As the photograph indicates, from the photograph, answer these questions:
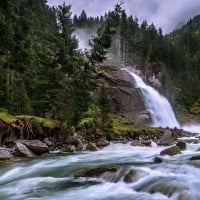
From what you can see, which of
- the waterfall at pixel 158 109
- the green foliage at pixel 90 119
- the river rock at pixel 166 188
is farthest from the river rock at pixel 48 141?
the waterfall at pixel 158 109

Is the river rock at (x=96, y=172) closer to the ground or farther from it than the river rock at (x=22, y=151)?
closer to the ground

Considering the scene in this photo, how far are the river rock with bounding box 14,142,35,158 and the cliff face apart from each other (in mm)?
39326

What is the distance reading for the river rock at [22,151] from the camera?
81.3 feet

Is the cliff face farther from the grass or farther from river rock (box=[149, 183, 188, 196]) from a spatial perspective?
river rock (box=[149, 183, 188, 196])

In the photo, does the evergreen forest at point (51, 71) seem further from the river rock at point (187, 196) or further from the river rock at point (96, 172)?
the river rock at point (187, 196)

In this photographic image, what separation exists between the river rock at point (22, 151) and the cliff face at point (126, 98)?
3933 cm

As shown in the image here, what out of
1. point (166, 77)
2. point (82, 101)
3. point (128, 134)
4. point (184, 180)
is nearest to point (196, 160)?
point (184, 180)

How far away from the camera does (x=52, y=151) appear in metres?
28.4

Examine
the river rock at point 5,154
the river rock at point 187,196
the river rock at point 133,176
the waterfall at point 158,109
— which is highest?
the waterfall at point 158,109

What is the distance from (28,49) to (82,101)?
11.8 m

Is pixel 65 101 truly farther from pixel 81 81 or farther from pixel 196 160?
pixel 196 160

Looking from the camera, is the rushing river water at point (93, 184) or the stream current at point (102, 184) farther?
the rushing river water at point (93, 184)

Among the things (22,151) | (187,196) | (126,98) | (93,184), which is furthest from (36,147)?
(126,98)

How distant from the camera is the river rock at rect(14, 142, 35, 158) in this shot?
24.8 m
